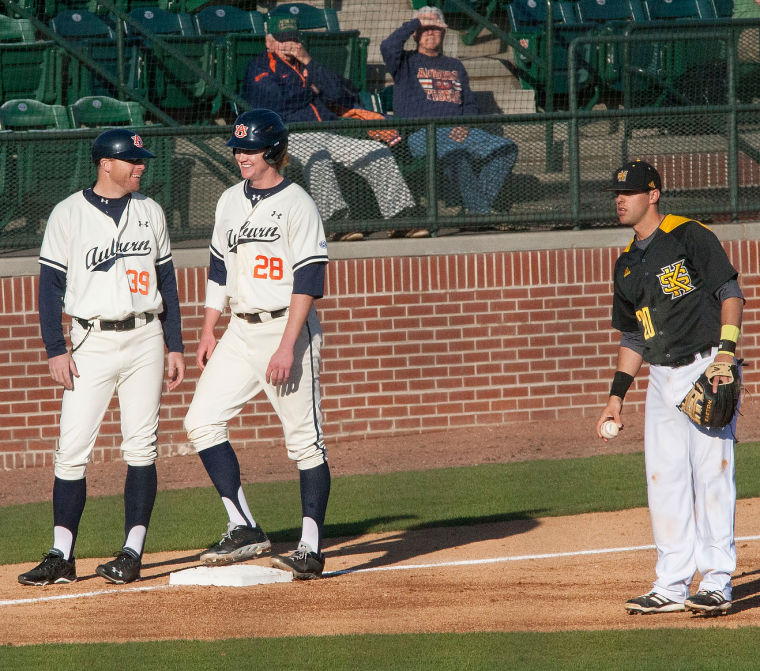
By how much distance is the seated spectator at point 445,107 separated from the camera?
32.5 feet

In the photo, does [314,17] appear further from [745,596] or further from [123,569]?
[745,596]

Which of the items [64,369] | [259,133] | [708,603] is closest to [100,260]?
[64,369]

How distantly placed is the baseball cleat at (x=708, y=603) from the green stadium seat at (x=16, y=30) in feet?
31.3

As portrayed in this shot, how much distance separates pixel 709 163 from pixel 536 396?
2.65 m

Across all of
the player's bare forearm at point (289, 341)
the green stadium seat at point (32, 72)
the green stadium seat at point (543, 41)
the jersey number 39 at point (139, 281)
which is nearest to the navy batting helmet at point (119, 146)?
the jersey number 39 at point (139, 281)

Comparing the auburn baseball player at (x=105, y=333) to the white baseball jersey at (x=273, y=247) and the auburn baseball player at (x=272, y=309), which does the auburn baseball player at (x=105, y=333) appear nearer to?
the auburn baseball player at (x=272, y=309)

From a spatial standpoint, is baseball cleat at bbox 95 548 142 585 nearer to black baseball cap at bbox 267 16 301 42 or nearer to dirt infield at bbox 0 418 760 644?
dirt infield at bbox 0 418 760 644

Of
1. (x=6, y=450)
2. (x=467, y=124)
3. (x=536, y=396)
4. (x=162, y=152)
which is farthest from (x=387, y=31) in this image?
(x=6, y=450)

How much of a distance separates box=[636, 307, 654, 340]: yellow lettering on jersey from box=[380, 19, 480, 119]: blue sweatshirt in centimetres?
570

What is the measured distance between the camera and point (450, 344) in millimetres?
9688

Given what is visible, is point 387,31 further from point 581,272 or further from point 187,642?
point 187,642

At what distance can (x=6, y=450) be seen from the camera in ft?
30.3

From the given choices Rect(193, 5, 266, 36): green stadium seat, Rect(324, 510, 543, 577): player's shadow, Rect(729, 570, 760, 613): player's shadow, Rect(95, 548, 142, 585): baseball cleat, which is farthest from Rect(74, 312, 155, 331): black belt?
Rect(193, 5, 266, 36): green stadium seat

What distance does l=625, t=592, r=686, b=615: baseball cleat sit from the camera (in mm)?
4859
